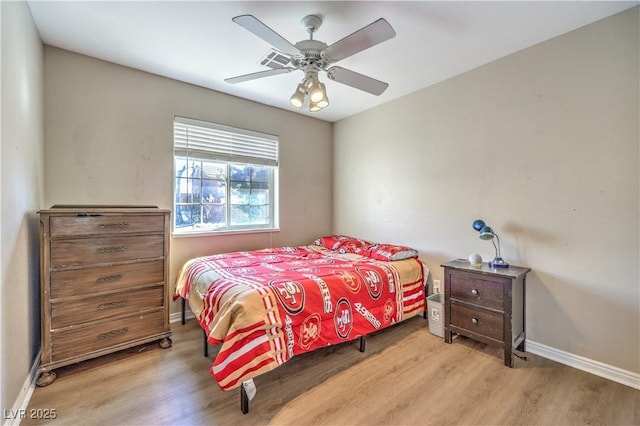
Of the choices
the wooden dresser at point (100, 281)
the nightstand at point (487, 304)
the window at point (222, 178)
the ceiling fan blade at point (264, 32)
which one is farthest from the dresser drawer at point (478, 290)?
the wooden dresser at point (100, 281)

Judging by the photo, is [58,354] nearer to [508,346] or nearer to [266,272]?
[266,272]

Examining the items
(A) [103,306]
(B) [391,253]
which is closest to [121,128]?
(A) [103,306]

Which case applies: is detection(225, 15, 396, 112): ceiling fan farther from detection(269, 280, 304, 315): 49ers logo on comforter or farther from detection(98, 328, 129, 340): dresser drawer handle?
detection(98, 328, 129, 340): dresser drawer handle

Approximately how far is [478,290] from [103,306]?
291cm

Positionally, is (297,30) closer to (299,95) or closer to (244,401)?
(299,95)

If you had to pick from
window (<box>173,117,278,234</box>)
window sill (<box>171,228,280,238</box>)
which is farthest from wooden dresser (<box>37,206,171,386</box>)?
window (<box>173,117,278,234</box>)

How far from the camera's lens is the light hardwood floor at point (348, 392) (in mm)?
1617

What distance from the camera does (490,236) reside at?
7.80 ft

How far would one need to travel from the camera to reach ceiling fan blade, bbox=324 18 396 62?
1584 millimetres

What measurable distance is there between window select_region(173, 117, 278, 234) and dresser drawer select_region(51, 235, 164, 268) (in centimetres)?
75

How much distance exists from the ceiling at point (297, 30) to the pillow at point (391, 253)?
1769 mm

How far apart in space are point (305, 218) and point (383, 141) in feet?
4.87

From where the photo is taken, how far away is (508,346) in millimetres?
2145

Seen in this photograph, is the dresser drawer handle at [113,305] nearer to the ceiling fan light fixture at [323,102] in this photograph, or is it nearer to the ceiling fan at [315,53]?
the ceiling fan at [315,53]
